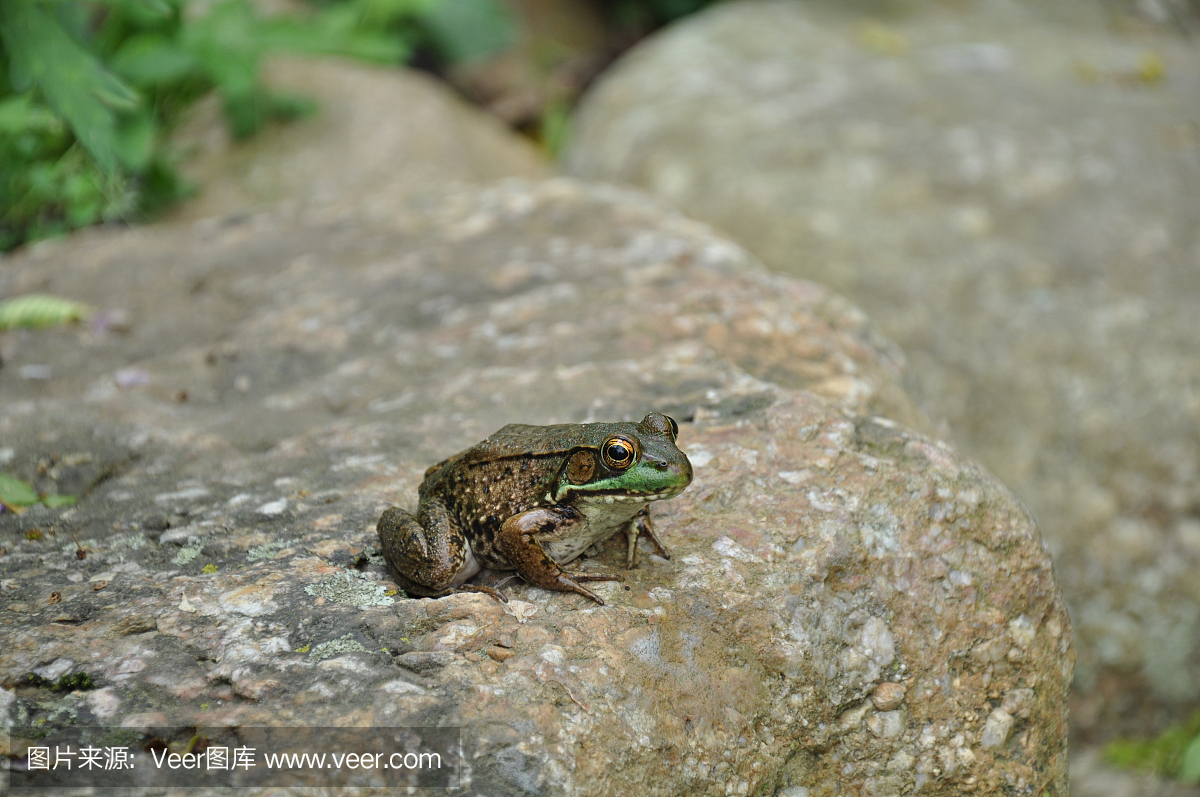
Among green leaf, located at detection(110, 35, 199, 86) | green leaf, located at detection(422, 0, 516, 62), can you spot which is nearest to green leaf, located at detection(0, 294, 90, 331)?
green leaf, located at detection(110, 35, 199, 86)

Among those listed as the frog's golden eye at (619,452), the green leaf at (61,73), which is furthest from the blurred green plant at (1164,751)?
the green leaf at (61,73)

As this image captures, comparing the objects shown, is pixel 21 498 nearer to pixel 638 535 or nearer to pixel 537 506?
pixel 537 506

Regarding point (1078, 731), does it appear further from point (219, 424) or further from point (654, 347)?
point (219, 424)

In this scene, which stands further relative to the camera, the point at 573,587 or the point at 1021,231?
the point at 1021,231

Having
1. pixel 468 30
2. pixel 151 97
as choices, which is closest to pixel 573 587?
pixel 151 97

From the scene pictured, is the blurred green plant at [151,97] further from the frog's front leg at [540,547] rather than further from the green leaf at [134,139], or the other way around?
the frog's front leg at [540,547]

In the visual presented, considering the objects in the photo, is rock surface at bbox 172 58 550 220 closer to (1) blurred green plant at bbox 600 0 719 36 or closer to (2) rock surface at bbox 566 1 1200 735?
(2) rock surface at bbox 566 1 1200 735
